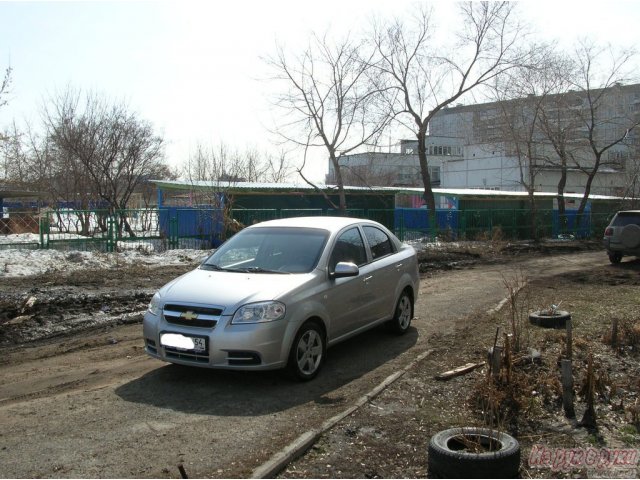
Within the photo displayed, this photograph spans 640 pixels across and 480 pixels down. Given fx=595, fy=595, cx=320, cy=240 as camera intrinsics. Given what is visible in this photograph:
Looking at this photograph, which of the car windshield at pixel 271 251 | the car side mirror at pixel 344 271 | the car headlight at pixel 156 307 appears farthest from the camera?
the car windshield at pixel 271 251

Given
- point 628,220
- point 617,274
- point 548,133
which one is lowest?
point 617,274

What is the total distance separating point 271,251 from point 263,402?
1.93 m

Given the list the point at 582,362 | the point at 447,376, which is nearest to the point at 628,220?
the point at 582,362

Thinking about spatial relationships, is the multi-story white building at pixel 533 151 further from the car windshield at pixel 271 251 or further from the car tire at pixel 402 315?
the car windshield at pixel 271 251

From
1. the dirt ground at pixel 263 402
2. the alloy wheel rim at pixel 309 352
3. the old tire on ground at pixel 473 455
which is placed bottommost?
the dirt ground at pixel 263 402

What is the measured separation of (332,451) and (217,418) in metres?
1.11

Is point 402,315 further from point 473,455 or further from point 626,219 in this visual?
point 626,219

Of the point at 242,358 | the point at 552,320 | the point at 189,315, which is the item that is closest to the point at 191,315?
the point at 189,315

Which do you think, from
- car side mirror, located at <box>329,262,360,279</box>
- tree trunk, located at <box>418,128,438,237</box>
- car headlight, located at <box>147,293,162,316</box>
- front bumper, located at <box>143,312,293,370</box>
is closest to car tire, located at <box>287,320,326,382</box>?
front bumper, located at <box>143,312,293,370</box>

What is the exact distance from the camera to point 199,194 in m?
21.8

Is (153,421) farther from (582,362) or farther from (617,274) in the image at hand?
(617,274)

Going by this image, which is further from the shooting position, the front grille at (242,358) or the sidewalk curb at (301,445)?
the front grille at (242,358)

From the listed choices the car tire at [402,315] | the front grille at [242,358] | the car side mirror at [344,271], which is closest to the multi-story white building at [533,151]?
the car tire at [402,315]

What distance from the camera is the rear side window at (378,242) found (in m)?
7.52
